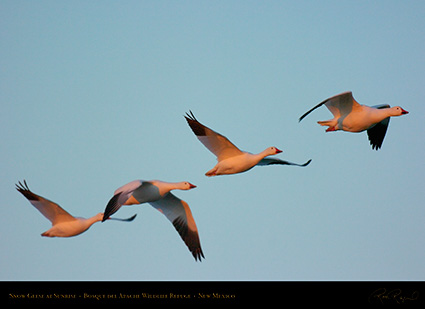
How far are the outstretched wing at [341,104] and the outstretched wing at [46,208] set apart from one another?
6.74 meters

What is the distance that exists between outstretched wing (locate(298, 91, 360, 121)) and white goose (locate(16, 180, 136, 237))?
623 centimetres

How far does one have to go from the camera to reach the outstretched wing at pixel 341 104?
1579cm

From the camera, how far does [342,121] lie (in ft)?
53.5

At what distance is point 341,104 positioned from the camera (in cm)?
1616

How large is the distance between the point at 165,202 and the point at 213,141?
8.26ft

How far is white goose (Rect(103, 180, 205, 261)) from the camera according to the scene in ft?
47.5

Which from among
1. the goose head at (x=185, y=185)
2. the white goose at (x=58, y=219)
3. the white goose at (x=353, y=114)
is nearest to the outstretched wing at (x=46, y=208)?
the white goose at (x=58, y=219)

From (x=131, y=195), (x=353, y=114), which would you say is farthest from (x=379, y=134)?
(x=131, y=195)

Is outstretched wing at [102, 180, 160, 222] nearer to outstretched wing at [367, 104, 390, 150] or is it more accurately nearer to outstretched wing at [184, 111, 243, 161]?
outstretched wing at [184, 111, 243, 161]
